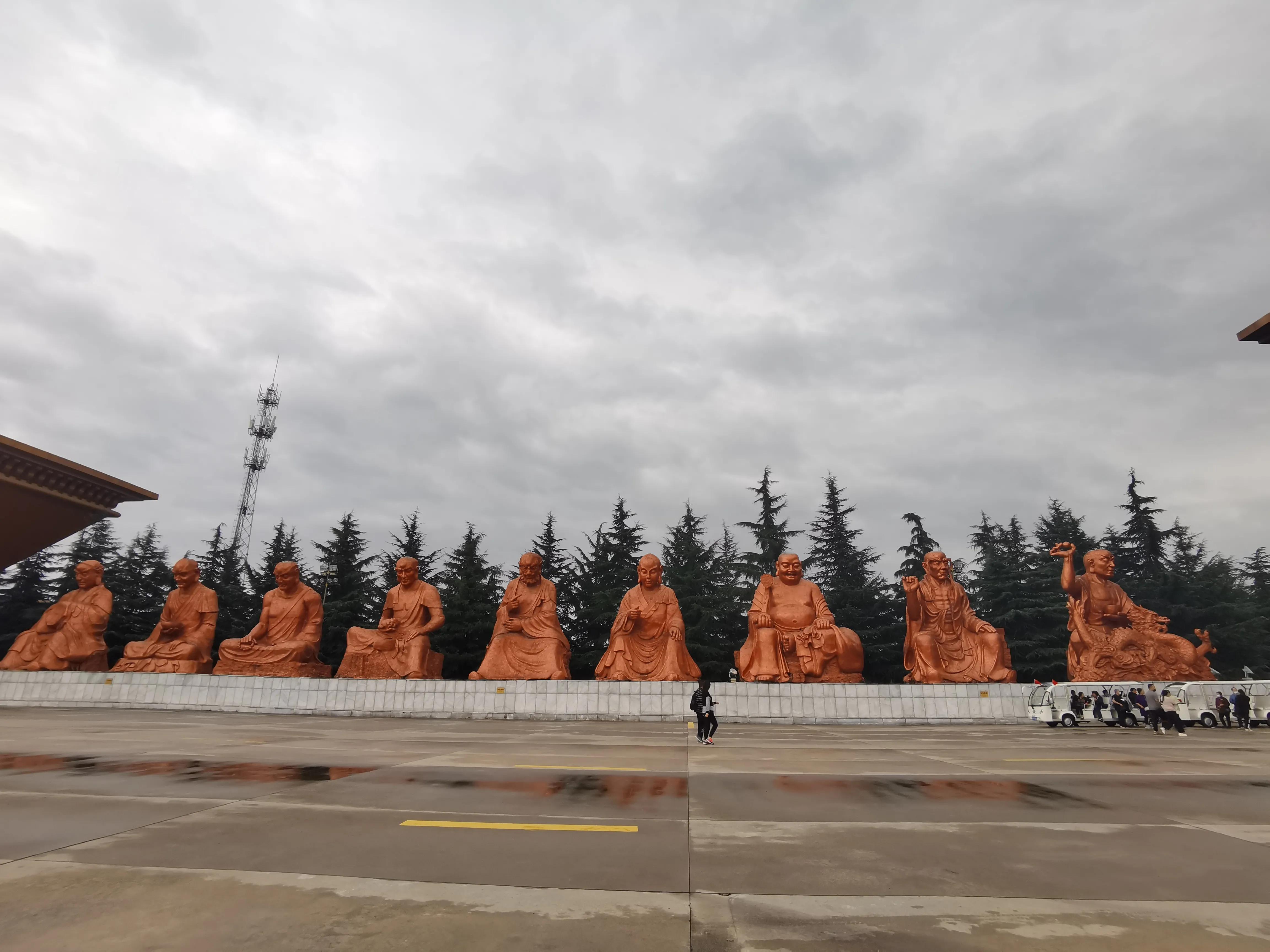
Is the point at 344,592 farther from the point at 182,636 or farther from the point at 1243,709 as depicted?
the point at 1243,709

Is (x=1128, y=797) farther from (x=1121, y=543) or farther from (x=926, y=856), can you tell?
(x=1121, y=543)

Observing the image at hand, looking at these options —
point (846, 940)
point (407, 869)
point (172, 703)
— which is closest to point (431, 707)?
point (172, 703)

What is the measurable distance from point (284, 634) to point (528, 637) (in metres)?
6.41

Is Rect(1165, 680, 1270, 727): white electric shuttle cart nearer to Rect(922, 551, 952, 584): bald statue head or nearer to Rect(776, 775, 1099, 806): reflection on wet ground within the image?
Rect(922, 551, 952, 584): bald statue head

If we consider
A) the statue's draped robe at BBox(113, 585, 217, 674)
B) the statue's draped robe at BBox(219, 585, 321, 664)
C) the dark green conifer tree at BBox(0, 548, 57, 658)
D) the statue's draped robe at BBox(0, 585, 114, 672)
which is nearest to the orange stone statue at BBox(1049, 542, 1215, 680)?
the statue's draped robe at BBox(219, 585, 321, 664)

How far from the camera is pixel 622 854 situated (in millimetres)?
3467

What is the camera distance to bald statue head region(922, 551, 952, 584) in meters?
16.9

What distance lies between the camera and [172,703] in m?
16.4

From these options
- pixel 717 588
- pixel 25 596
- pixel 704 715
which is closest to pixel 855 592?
pixel 717 588

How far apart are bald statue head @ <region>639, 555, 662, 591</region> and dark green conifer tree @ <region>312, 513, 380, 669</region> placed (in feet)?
53.2

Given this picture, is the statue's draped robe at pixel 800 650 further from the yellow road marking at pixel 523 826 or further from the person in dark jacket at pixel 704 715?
the yellow road marking at pixel 523 826

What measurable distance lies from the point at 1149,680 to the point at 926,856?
16243mm

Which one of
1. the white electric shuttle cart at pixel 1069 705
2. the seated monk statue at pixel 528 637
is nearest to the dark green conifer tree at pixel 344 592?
the seated monk statue at pixel 528 637

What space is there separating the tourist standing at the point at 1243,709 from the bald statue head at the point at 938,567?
5.55 meters
